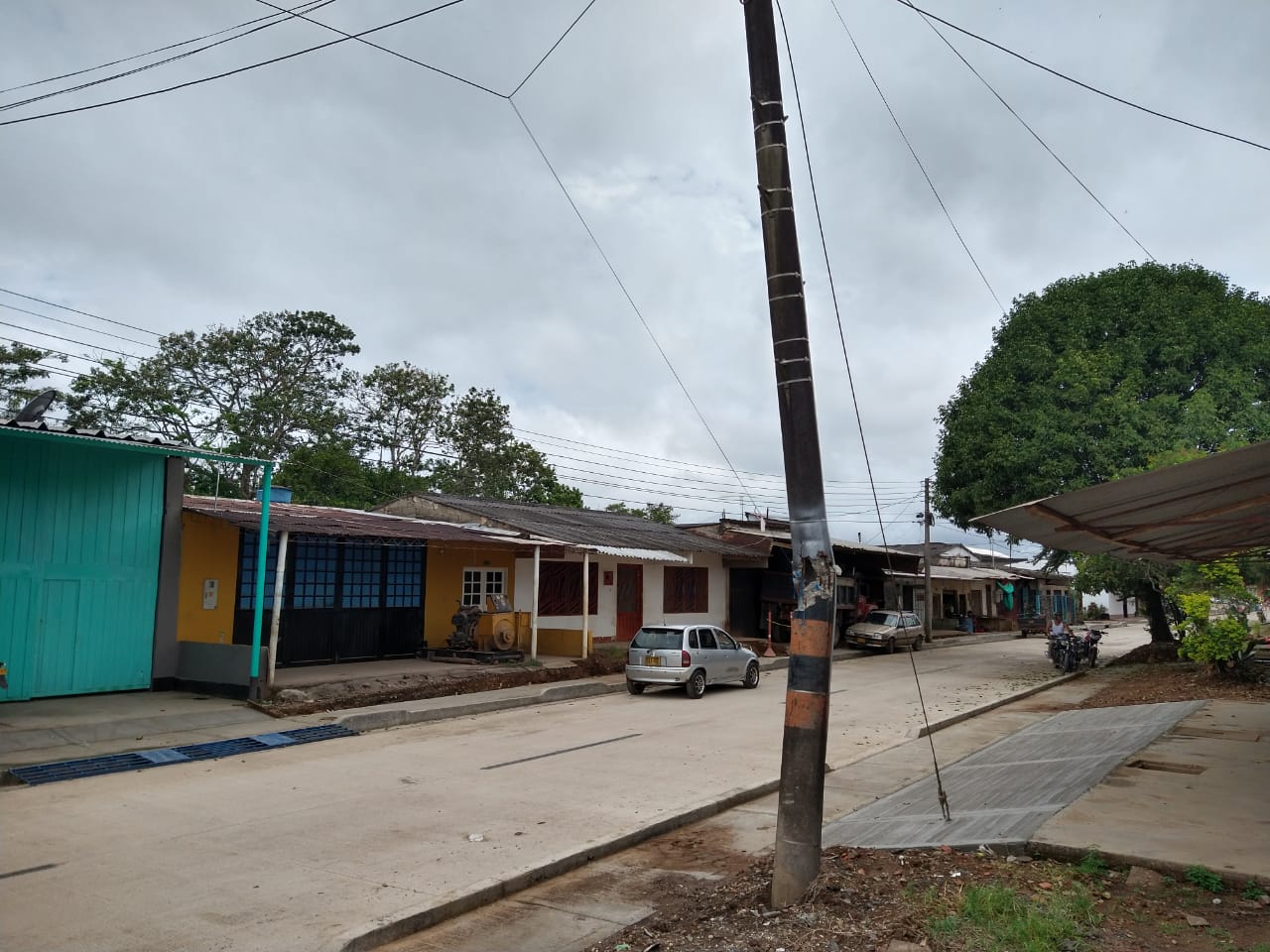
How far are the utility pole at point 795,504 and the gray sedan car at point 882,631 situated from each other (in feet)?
86.6

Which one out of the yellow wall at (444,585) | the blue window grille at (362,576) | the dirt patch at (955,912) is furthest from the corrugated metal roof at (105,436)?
the dirt patch at (955,912)

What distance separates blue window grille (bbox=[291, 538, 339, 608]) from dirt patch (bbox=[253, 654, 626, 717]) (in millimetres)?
3199

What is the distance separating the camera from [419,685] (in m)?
16.7

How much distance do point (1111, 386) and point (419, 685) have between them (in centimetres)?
1908

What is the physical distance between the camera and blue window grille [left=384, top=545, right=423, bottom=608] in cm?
2064

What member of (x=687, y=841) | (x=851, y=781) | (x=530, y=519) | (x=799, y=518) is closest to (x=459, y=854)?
(x=687, y=841)

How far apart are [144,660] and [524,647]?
948 centimetres

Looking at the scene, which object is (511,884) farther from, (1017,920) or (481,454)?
(481,454)

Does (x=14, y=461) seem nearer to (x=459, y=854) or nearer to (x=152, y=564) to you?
(x=152, y=564)

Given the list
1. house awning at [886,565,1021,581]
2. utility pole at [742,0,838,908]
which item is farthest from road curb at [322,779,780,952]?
house awning at [886,565,1021,581]

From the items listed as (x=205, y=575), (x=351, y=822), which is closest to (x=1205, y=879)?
(x=351, y=822)

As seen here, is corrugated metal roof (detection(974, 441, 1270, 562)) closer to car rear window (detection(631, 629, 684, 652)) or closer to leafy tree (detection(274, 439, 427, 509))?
car rear window (detection(631, 629, 684, 652))

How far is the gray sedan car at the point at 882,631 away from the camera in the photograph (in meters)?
31.0

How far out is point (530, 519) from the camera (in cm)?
2584
